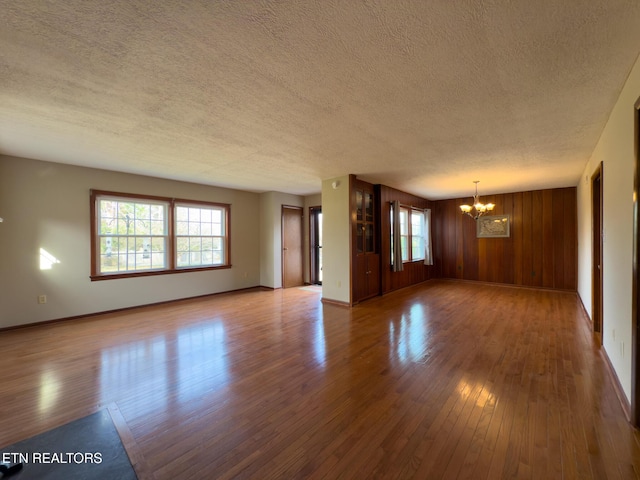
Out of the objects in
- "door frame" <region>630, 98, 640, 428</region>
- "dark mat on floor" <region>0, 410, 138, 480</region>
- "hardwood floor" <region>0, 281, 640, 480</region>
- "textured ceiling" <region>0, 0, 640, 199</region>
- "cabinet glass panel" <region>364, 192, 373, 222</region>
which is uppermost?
"textured ceiling" <region>0, 0, 640, 199</region>

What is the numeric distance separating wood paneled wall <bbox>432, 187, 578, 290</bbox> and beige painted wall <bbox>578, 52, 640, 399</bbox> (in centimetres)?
423

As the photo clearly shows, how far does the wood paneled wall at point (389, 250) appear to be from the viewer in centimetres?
589

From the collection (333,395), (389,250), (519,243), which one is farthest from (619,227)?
(519,243)

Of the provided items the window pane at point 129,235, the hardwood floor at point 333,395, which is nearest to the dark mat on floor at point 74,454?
the hardwood floor at point 333,395

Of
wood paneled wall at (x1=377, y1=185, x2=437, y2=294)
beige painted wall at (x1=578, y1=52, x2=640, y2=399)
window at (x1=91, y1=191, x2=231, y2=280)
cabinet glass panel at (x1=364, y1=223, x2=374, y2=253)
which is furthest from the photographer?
wood paneled wall at (x1=377, y1=185, x2=437, y2=294)

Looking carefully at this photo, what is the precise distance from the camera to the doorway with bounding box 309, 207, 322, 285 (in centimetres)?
736

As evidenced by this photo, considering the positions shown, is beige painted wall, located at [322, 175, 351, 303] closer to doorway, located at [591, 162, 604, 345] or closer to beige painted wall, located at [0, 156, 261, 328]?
beige painted wall, located at [0, 156, 261, 328]

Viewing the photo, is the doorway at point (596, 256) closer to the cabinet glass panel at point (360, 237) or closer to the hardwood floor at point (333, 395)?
the hardwood floor at point (333, 395)

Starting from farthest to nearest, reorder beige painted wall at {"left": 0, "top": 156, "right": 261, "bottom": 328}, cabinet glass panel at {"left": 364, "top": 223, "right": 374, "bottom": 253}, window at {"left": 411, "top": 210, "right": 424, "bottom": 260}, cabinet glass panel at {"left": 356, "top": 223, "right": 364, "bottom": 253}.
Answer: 1. window at {"left": 411, "top": 210, "right": 424, "bottom": 260}
2. cabinet glass panel at {"left": 364, "top": 223, "right": 374, "bottom": 253}
3. cabinet glass panel at {"left": 356, "top": 223, "right": 364, "bottom": 253}
4. beige painted wall at {"left": 0, "top": 156, "right": 261, "bottom": 328}

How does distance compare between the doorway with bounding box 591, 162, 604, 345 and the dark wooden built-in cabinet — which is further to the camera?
the dark wooden built-in cabinet

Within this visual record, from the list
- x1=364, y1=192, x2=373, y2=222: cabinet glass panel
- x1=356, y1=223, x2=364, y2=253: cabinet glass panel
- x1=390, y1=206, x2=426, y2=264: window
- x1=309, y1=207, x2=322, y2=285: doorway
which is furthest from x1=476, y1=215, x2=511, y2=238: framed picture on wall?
x1=309, y1=207, x2=322, y2=285: doorway

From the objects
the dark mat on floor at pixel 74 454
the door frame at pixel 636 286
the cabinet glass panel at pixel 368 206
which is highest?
the cabinet glass panel at pixel 368 206

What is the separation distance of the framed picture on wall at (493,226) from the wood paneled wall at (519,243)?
0.10 m

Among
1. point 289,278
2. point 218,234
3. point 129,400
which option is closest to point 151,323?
point 129,400
